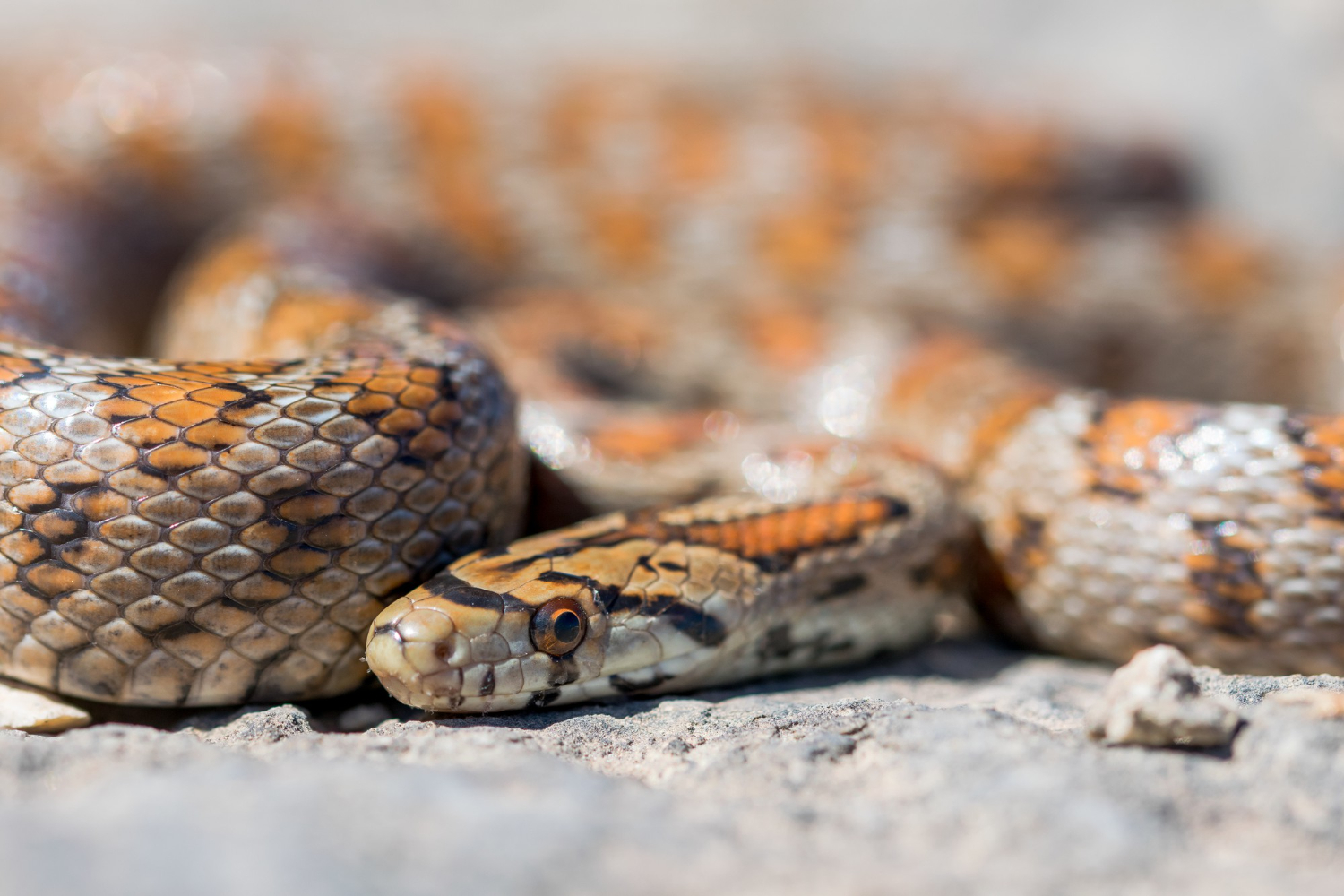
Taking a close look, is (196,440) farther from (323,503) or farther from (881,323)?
(881,323)

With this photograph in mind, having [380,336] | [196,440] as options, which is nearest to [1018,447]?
[380,336]

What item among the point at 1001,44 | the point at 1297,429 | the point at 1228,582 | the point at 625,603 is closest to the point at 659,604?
the point at 625,603

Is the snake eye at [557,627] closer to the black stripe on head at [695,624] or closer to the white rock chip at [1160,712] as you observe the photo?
the black stripe on head at [695,624]

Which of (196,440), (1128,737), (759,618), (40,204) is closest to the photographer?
(1128,737)

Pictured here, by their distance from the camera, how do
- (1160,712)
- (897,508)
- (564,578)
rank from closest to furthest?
1. (1160,712)
2. (564,578)
3. (897,508)

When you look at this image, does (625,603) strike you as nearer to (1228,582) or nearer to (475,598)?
(475,598)

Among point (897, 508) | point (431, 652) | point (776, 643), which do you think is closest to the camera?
point (431, 652)

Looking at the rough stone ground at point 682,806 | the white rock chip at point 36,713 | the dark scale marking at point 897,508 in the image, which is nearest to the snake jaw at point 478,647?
the rough stone ground at point 682,806
